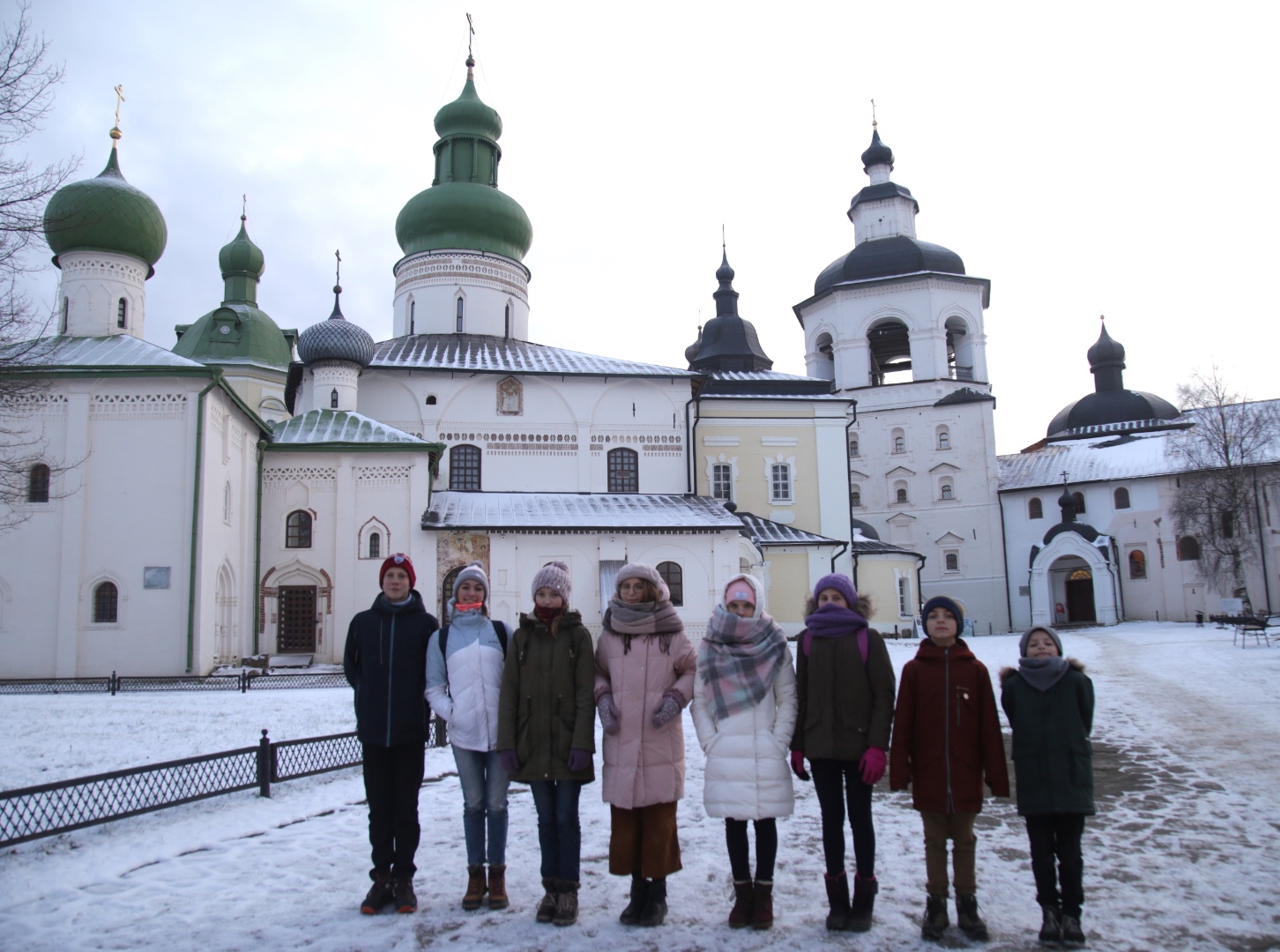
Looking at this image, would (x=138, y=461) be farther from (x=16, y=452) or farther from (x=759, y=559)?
(x=759, y=559)

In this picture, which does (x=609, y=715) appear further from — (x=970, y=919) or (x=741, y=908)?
(x=970, y=919)

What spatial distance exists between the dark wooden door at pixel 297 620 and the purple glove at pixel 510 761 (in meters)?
16.8

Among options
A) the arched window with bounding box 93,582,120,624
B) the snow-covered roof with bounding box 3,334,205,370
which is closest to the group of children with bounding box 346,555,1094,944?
the arched window with bounding box 93,582,120,624

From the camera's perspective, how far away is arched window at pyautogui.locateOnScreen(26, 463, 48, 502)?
1722cm

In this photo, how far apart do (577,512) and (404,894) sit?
60.9ft

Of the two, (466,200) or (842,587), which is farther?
(466,200)

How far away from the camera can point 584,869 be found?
5.77 m

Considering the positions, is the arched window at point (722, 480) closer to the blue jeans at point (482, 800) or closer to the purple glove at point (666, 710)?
the blue jeans at point (482, 800)

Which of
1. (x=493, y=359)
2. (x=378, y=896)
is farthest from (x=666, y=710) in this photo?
(x=493, y=359)

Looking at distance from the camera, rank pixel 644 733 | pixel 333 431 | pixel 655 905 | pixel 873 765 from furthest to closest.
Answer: pixel 333 431 < pixel 644 733 < pixel 655 905 < pixel 873 765

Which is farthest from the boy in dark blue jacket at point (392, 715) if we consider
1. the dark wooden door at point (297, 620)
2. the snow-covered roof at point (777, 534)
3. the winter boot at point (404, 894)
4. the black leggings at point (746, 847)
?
the snow-covered roof at point (777, 534)

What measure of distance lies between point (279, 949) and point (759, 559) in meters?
21.8

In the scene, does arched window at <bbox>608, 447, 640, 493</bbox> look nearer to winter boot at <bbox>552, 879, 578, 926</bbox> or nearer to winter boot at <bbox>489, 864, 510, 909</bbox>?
winter boot at <bbox>489, 864, 510, 909</bbox>

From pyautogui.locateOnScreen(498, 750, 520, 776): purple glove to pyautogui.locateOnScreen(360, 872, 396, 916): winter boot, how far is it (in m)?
0.87
